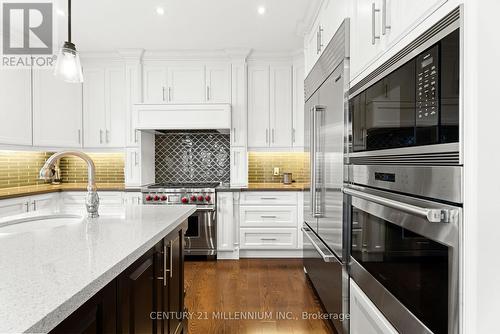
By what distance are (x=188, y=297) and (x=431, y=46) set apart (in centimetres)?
264

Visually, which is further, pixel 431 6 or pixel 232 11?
pixel 232 11

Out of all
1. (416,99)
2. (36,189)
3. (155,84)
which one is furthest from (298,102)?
(36,189)

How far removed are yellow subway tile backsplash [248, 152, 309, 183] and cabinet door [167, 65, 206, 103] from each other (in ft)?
3.61

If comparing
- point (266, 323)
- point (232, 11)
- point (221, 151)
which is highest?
point (232, 11)

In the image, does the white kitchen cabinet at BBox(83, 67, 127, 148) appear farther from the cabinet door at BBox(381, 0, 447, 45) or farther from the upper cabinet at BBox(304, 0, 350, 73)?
the cabinet door at BBox(381, 0, 447, 45)

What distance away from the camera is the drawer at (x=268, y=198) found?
383 cm

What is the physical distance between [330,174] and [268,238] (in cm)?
190

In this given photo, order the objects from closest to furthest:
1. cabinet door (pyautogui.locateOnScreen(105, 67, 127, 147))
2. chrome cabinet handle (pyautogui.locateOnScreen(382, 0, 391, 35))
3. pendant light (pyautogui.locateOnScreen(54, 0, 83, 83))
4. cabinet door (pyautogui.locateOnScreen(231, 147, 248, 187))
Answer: chrome cabinet handle (pyautogui.locateOnScreen(382, 0, 391, 35))
pendant light (pyautogui.locateOnScreen(54, 0, 83, 83))
cabinet door (pyautogui.locateOnScreen(231, 147, 248, 187))
cabinet door (pyautogui.locateOnScreen(105, 67, 127, 147))

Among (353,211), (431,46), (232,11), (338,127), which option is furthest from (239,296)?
(232,11)

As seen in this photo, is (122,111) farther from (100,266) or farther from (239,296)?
(100,266)

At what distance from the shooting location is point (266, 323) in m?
2.36

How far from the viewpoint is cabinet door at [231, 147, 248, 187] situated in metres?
4.08

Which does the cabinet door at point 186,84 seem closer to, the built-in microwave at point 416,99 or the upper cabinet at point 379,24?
the upper cabinet at point 379,24

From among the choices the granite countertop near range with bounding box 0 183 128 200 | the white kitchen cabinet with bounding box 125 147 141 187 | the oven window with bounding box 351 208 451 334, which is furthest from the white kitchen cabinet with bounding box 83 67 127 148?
the oven window with bounding box 351 208 451 334
